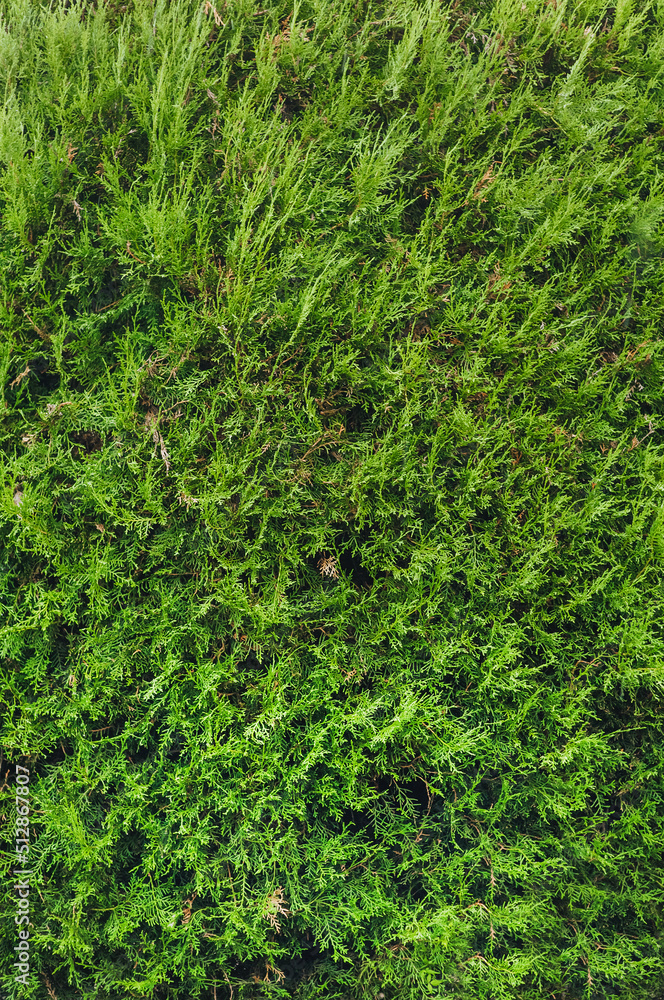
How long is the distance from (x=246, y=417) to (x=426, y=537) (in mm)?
968

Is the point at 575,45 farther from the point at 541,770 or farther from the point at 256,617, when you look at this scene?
the point at 541,770

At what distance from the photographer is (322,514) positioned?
2.57 m

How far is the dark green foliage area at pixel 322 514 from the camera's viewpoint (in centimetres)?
243

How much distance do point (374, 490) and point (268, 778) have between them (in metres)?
1.27

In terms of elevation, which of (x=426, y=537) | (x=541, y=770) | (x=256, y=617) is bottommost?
(x=541, y=770)

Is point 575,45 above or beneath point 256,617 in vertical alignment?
above

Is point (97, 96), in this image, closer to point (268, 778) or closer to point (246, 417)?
point (246, 417)

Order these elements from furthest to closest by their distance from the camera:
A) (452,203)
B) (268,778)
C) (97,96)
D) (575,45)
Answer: (575,45) < (452,203) < (97,96) < (268,778)

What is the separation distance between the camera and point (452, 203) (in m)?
2.71

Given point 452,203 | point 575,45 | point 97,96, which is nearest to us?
point 97,96

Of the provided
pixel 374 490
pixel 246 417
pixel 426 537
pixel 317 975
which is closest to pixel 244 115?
pixel 246 417

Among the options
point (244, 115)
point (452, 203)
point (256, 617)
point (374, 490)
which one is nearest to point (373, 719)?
point (256, 617)

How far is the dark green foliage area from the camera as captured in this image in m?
2.43

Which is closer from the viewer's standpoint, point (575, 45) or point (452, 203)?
point (452, 203)
